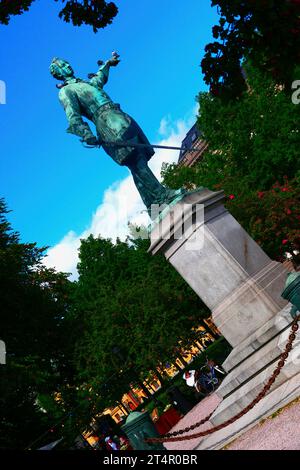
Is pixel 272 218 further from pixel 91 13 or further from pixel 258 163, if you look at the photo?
pixel 91 13

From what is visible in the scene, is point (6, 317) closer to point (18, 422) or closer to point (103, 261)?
point (18, 422)

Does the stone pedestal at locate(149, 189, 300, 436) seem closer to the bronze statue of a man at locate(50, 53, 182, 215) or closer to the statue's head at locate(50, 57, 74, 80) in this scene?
the bronze statue of a man at locate(50, 53, 182, 215)

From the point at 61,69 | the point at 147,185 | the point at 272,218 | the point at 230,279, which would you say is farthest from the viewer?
Result: the point at 272,218

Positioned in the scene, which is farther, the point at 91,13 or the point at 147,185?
the point at 147,185

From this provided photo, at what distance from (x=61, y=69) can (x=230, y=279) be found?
7505 millimetres

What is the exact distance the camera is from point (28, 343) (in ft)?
84.8

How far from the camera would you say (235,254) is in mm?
11016

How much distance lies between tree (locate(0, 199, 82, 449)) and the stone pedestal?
35.4ft

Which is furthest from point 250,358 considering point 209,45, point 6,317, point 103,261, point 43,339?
point 103,261

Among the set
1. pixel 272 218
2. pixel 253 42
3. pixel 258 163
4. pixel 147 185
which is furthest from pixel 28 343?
pixel 253 42

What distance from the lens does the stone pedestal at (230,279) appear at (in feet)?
31.0

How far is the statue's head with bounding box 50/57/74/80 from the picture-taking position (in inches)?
555
